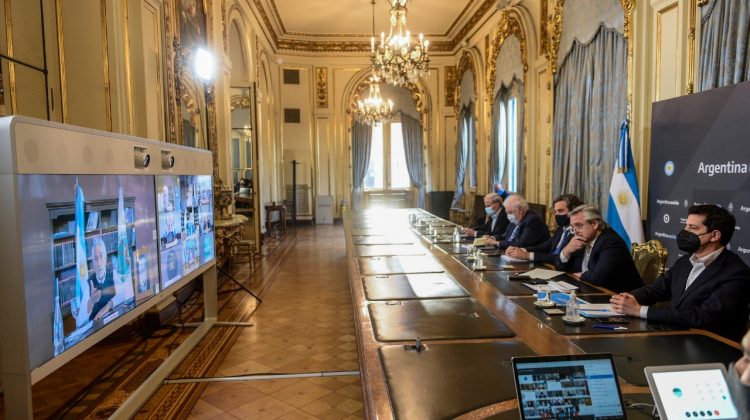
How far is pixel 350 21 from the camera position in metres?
11.7

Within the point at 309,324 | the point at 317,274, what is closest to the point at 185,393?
the point at 309,324

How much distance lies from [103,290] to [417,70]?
550 centimetres

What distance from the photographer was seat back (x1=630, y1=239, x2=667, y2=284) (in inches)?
138

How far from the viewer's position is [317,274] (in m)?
7.07

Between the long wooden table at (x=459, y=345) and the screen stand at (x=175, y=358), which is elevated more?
the long wooden table at (x=459, y=345)

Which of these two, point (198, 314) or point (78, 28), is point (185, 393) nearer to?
point (198, 314)

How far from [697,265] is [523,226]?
9.23ft

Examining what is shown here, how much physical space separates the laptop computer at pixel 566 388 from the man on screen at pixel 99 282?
6.55ft

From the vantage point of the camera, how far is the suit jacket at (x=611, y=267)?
10.5ft

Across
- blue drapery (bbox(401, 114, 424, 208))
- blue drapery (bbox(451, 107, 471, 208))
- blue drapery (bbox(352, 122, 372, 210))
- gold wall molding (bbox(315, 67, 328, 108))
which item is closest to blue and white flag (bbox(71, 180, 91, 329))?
blue drapery (bbox(451, 107, 471, 208))

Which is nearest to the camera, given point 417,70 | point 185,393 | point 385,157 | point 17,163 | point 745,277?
point 17,163

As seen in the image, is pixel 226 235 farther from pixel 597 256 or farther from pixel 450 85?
pixel 450 85

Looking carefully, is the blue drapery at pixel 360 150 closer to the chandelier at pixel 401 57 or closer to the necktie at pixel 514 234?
the chandelier at pixel 401 57

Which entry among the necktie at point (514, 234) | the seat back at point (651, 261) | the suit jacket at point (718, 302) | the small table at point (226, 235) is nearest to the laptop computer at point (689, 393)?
the suit jacket at point (718, 302)
